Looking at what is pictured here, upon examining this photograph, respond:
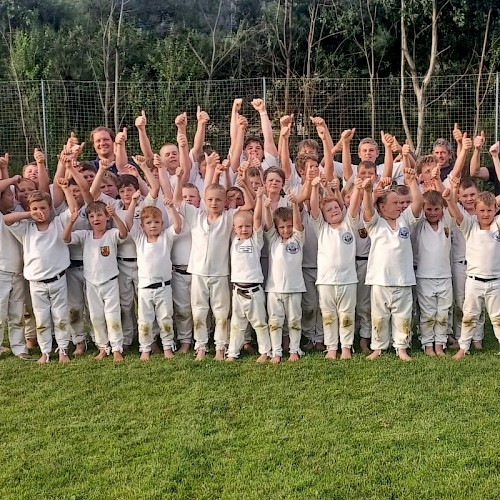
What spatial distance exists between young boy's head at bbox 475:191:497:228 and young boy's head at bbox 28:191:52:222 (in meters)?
3.53

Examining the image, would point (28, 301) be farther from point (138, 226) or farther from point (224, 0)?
point (224, 0)

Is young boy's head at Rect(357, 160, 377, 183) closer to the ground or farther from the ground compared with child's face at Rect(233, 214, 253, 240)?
farther from the ground

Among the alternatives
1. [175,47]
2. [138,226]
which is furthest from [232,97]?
[138,226]

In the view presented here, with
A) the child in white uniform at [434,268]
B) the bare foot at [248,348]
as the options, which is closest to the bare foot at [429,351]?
the child in white uniform at [434,268]

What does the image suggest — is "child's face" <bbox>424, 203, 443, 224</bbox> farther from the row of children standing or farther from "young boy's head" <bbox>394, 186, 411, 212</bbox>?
"young boy's head" <bbox>394, 186, 411, 212</bbox>

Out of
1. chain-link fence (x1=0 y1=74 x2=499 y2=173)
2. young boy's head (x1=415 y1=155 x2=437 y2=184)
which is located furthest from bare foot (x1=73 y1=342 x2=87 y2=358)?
chain-link fence (x1=0 y1=74 x2=499 y2=173)

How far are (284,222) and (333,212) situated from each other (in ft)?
1.34

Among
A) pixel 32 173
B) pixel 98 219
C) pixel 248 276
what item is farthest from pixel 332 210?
pixel 32 173

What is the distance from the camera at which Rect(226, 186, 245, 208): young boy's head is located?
559 centimetres

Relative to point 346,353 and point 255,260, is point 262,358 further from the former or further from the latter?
point 255,260

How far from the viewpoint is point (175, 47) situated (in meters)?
14.6

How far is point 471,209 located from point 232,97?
7508 millimetres

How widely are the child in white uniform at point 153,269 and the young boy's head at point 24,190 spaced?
950mm

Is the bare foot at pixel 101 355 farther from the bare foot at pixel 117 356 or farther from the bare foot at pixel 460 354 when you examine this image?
the bare foot at pixel 460 354
